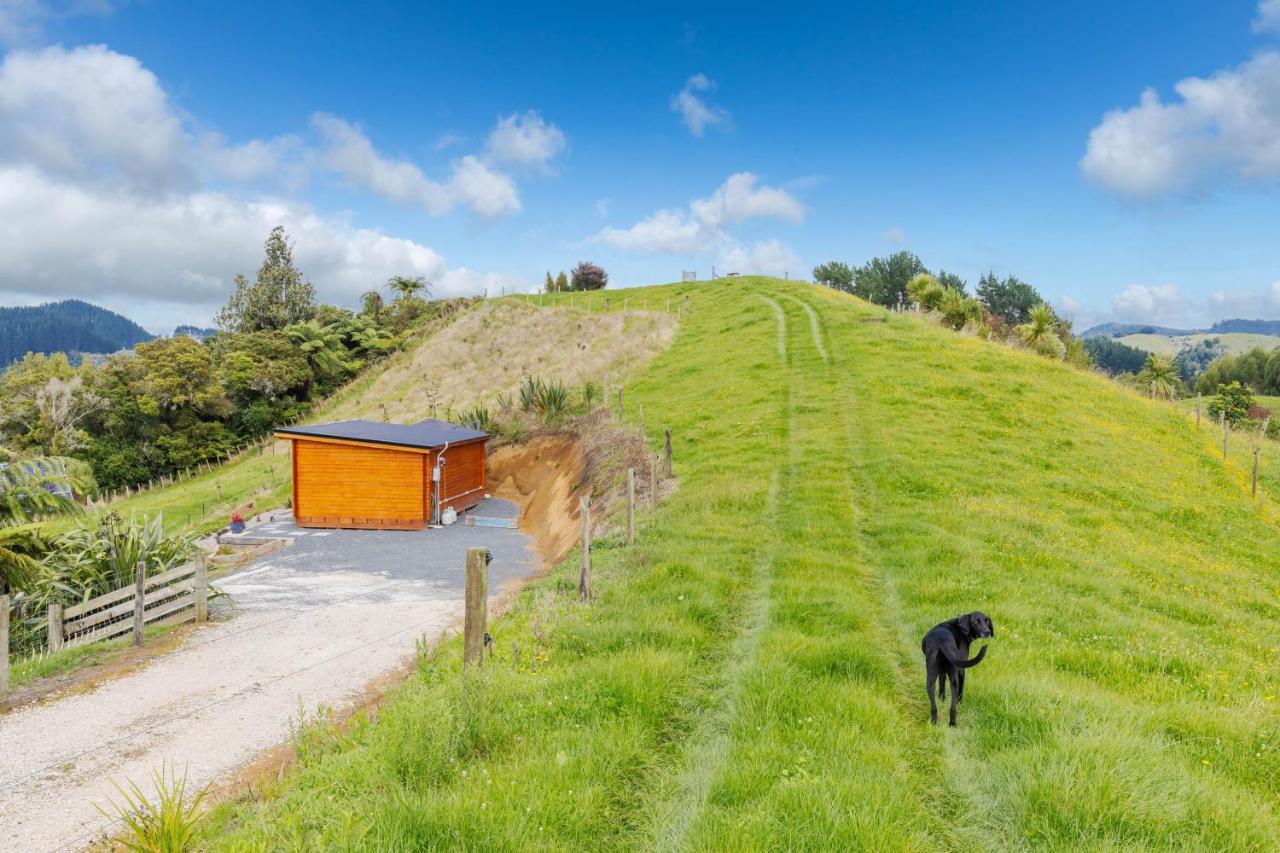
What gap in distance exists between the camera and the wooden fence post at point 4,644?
940 cm

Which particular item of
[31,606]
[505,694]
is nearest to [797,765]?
[505,694]

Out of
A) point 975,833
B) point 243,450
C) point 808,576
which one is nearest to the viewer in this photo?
point 975,833

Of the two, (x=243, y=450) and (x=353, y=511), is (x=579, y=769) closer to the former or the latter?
(x=353, y=511)

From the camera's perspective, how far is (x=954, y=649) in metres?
6.01

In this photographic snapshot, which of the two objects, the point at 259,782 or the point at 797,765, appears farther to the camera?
the point at 259,782

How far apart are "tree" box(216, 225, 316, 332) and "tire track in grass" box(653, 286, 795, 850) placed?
230 feet

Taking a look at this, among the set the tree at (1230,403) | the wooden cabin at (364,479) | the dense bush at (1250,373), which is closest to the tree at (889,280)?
the tree at (1230,403)

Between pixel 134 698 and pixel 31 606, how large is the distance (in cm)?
560

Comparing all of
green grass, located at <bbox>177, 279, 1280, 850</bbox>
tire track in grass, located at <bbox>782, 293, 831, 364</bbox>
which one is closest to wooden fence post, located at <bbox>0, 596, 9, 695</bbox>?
green grass, located at <bbox>177, 279, 1280, 850</bbox>

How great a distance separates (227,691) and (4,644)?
309cm

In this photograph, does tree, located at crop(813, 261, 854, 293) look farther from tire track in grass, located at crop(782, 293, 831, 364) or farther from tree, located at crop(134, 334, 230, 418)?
tree, located at crop(134, 334, 230, 418)

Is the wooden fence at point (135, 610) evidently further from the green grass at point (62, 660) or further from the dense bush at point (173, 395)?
the dense bush at point (173, 395)

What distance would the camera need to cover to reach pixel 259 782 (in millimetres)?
6520

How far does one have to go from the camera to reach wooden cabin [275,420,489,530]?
2561cm
